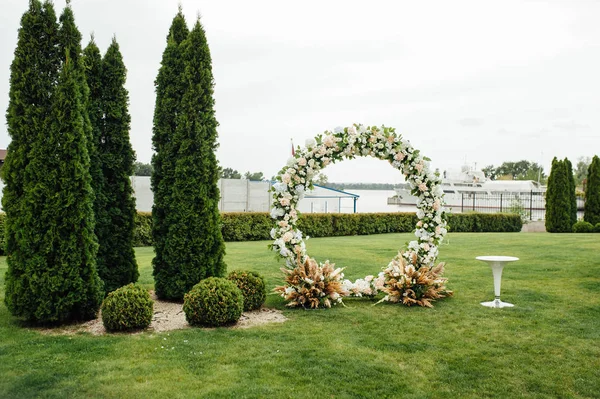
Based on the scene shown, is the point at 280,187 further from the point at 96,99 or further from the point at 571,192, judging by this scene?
the point at 571,192

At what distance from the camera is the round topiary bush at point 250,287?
7.66 meters

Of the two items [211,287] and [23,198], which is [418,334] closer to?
[211,287]

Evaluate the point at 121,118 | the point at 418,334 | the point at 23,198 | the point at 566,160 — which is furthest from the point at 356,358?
the point at 566,160

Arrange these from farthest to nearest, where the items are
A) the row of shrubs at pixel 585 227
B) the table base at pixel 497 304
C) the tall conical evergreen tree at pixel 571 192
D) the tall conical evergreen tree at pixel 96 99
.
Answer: the tall conical evergreen tree at pixel 571 192, the row of shrubs at pixel 585 227, the table base at pixel 497 304, the tall conical evergreen tree at pixel 96 99

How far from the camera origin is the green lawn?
15.5 ft

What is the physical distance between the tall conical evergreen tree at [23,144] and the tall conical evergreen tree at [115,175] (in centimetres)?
144

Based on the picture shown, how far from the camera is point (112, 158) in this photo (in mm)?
8008

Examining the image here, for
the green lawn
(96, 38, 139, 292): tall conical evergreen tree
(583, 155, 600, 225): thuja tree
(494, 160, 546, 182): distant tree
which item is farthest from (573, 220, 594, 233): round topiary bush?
(494, 160, 546, 182): distant tree

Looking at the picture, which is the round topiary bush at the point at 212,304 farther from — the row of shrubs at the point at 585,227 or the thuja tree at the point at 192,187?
the row of shrubs at the point at 585,227

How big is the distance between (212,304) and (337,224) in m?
16.6

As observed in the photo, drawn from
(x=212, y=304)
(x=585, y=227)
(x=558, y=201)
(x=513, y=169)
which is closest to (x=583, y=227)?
(x=585, y=227)

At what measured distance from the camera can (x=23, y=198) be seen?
21.1 ft

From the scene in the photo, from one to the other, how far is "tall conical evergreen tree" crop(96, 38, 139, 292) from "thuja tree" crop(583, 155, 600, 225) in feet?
81.1

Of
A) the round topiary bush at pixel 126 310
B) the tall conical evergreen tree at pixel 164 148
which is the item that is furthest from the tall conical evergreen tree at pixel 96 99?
the round topiary bush at pixel 126 310
